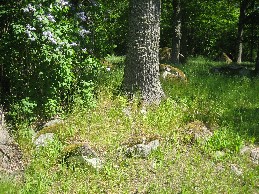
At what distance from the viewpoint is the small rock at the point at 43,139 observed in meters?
5.96

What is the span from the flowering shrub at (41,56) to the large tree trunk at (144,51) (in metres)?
1.17

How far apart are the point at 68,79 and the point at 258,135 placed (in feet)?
13.0

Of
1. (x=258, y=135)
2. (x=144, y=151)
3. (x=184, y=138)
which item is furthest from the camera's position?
(x=258, y=135)

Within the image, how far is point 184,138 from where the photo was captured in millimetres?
6289

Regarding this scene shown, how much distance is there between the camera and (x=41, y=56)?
21.1 ft

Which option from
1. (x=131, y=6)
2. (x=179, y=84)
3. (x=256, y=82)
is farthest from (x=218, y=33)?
(x=131, y=6)

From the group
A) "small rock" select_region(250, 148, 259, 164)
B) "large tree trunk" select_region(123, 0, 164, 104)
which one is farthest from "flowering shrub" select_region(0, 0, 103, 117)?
"small rock" select_region(250, 148, 259, 164)

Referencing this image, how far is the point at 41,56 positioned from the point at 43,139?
61.4 inches

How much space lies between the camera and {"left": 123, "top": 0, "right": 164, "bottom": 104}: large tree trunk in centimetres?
760

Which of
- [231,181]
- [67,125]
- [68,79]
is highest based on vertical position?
[68,79]

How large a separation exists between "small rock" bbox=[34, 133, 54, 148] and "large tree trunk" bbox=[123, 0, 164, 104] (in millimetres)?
2414

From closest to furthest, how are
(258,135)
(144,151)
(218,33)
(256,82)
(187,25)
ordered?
(144,151), (258,135), (256,82), (187,25), (218,33)

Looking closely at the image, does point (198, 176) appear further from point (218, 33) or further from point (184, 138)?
point (218, 33)

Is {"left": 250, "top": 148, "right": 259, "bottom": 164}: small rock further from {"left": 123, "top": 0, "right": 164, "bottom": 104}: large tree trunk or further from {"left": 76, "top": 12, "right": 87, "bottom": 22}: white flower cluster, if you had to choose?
{"left": 76, "top": 12, "right": 87, "bottom": 22}: white flower cluster
